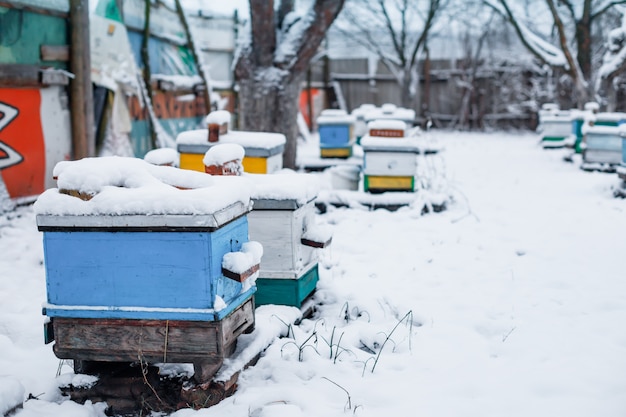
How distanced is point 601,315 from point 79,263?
313 centimetres

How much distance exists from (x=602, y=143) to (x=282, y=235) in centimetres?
776

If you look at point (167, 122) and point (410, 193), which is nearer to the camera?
point (410, 193)

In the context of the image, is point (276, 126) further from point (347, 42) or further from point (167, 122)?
point (347, 42)

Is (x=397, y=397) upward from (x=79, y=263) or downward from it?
downward

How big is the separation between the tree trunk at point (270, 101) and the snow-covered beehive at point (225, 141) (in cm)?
225

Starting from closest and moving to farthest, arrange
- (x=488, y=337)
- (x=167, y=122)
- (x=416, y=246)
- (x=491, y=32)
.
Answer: (x=488, y=337)
(x=416, y=246)
(x=167, y=122)
(x=491, y=32)

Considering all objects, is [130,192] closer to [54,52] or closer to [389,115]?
[54,52]

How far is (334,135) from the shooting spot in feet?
32.7

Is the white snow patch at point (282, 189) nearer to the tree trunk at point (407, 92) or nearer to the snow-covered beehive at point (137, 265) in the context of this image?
the snow-covered beehive at point (137, 265)

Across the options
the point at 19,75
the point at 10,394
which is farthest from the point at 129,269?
the point at 19,75

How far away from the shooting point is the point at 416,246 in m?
5.89

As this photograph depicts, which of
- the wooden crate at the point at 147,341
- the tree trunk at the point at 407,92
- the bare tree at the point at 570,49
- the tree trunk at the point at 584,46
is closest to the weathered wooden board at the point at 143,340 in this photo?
the wooden crate at the point at 147,341

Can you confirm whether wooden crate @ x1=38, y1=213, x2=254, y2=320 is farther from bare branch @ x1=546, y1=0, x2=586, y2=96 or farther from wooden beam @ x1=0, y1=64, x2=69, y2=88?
bare branch @ x1=546, y1=0, x2=586, y2=96

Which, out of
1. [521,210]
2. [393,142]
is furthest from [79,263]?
[521,210]
